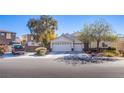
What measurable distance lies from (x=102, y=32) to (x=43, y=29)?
171cm

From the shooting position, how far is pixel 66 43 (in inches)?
391

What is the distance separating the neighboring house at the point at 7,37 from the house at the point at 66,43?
1166 millimetres

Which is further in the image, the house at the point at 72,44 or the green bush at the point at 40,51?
the green bush at the point at 40,51

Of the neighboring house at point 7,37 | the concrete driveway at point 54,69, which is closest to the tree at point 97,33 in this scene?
the concrete driveway at point 54,69

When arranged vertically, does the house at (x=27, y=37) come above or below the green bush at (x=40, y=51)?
above

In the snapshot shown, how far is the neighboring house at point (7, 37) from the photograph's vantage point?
9.46 metres

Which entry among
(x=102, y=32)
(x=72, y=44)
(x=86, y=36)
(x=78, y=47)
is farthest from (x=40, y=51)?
(x=102, y=32)

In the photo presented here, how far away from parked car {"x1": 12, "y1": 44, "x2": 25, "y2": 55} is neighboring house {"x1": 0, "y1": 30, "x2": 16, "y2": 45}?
0.69 ft

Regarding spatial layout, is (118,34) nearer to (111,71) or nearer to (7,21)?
(111,71)

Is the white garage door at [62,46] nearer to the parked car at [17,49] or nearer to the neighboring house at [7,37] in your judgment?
the parked car at [17,49]
